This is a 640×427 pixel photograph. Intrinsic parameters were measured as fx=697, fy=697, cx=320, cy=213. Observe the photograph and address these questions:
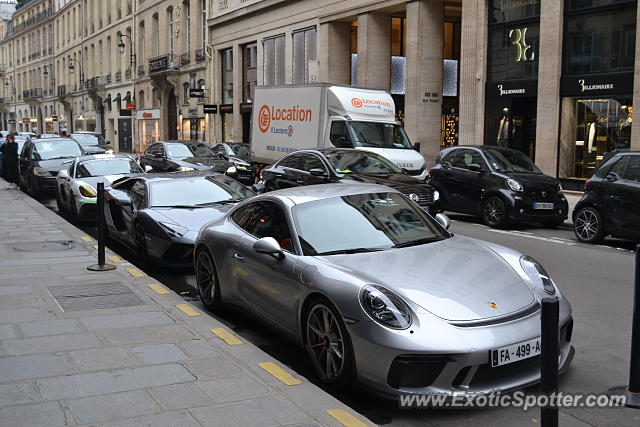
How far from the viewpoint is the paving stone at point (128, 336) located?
18.7ft

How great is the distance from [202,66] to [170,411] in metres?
42.6

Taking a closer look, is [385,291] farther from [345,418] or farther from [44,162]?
[44,162]

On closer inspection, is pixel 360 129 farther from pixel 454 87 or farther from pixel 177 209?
pixel 454 87

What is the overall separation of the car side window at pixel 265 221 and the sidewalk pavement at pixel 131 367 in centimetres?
90

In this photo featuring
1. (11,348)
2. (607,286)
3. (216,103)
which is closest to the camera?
(11,348)

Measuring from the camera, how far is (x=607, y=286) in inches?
332

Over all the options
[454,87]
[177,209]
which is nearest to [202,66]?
[454,87]

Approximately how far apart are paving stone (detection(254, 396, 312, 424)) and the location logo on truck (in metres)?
15.5

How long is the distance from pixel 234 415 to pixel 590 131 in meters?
18.5

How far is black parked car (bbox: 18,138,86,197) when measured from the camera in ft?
63.6

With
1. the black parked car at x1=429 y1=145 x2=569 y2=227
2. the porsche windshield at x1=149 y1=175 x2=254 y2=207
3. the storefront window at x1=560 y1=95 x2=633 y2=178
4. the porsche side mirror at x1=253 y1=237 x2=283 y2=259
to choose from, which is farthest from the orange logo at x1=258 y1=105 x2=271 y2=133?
the porsche side mirror at x1=253 y1=237 x2=283 y2=259

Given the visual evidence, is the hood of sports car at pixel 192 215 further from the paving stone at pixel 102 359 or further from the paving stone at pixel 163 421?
the paving stone at pixel 163 421

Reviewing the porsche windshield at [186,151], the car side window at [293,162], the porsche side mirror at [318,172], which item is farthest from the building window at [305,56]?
the porsche side mirror at [318,172]

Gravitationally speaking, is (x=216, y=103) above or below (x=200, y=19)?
below
